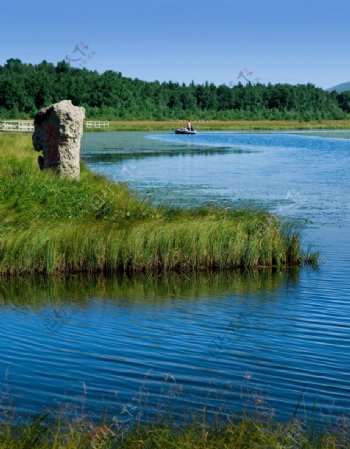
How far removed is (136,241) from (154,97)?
15577cm

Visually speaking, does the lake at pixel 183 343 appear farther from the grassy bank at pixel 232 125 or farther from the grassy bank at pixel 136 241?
the grassy bank at pixel 232 125

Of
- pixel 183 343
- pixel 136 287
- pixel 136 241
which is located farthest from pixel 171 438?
pixel 136 241

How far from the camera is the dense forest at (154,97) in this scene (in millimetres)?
141750

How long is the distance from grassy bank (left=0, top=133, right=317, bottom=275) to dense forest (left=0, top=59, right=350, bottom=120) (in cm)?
11190

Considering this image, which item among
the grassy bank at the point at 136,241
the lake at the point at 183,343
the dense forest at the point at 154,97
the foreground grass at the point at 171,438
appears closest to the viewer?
Result: the foreground grass at the point at 171,438

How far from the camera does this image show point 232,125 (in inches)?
5797

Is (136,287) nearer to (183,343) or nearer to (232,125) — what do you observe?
(183,343)

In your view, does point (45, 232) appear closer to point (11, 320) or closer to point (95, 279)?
point (95, 279)

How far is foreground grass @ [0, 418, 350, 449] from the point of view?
833 cm

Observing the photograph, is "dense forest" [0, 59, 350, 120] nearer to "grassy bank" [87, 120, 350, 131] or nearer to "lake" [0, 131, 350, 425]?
"grassy bank" [87, 120, 350, 131]

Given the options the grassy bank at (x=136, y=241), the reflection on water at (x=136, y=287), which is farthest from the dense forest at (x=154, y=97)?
the reflection on water at (x=136, y=287)

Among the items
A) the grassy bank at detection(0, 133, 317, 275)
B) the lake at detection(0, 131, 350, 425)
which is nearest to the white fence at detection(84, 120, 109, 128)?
the lake at detection(0, 131, 350, 425)

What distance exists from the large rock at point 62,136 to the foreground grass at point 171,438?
71.4 ft

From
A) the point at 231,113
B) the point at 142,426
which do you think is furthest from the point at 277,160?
the point at 231,113
